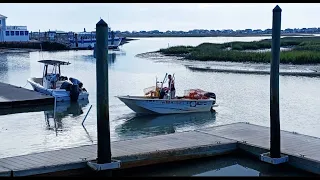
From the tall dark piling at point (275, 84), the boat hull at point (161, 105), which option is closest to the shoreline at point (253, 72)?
the boat hull at point (161, 105)

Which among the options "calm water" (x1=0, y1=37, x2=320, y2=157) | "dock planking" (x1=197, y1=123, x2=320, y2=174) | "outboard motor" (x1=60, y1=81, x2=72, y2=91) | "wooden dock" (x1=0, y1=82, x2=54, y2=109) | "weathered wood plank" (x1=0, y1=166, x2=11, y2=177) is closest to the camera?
"weathered wood plank" (x1=0, y1=166, x2=11, y2=177)

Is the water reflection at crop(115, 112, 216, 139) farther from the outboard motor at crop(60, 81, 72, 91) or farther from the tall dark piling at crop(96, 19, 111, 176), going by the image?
the tall dark piling at crop(96, 19, 111, 176)

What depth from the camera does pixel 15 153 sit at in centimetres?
1433

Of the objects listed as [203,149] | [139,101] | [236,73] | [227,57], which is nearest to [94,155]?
[203,149]

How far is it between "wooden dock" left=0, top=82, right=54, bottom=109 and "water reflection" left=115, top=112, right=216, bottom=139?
560 centimetres

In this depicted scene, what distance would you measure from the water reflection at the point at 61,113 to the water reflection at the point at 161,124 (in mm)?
2522

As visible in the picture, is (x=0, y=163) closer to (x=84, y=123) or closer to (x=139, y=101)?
(x=84, y=123)

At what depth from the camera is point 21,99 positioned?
78.5 ft

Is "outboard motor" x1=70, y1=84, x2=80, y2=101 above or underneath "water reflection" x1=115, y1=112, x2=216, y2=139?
above

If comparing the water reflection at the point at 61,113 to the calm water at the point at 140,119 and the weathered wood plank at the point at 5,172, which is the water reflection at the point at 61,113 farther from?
the weathered wood plank at the point at 5,172

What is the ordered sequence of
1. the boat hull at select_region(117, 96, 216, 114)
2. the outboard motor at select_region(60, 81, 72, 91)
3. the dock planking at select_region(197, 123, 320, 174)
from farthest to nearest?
1. the outboard motor at select_region(60, 81, 72, 91)
2. the boat hull at select_region(117, 96, 216, 114)
3. the dock planking at select_region(197, 123, 320, 174)

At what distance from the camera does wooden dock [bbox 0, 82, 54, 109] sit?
23.3 meters

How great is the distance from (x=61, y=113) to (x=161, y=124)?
17.1 ft

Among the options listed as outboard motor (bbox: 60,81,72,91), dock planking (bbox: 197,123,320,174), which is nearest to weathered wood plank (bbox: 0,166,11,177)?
dock planking (bbox: 197,123,320,174)
